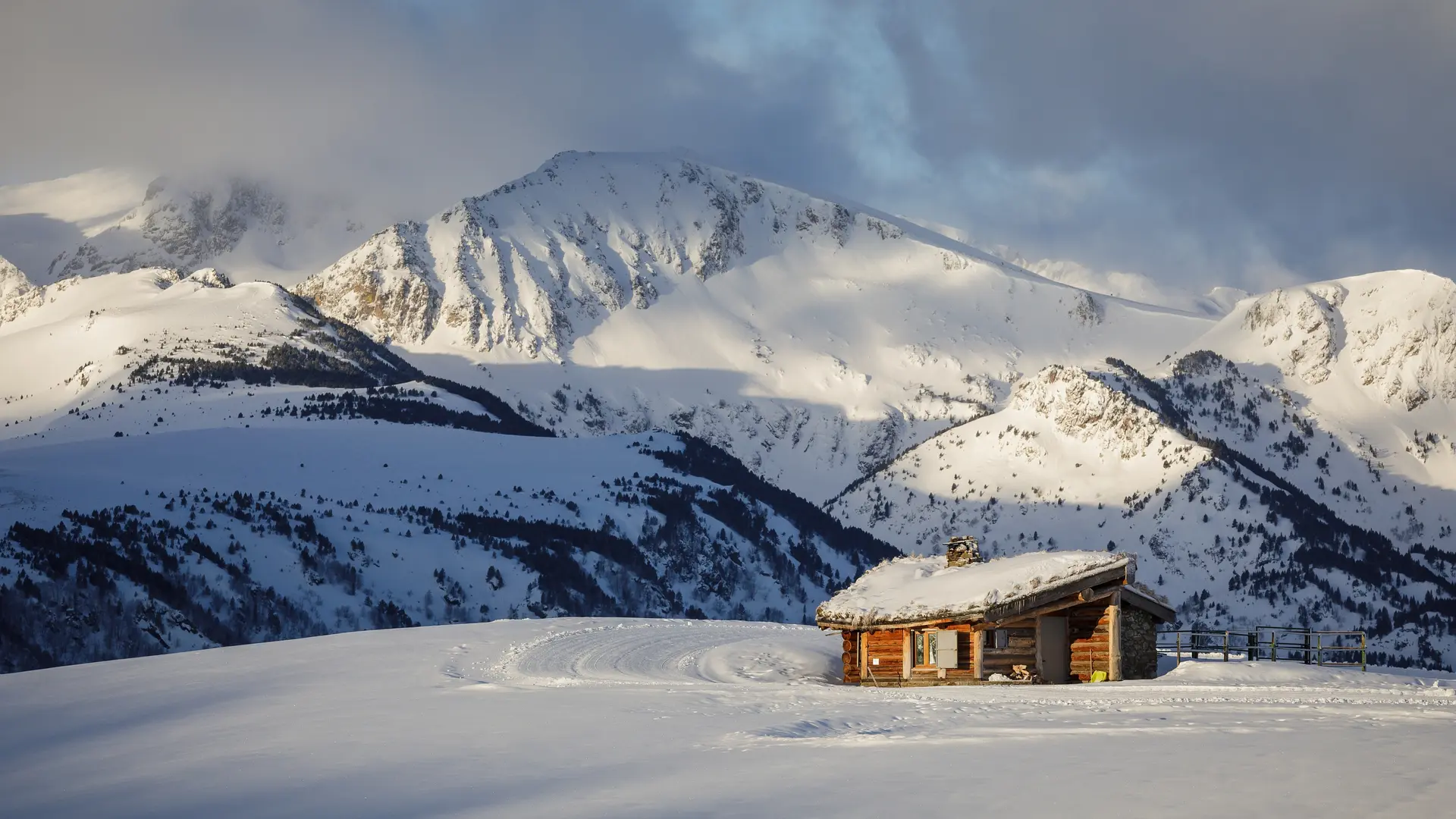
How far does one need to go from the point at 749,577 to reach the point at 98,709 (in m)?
136

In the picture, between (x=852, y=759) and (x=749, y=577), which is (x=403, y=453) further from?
(x=852, y=759)

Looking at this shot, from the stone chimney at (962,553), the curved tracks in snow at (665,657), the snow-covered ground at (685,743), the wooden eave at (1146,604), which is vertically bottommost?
the snow-covered ground at (685,743)

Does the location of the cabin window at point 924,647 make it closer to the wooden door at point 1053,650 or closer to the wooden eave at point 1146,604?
the wooden door at point 1053,650

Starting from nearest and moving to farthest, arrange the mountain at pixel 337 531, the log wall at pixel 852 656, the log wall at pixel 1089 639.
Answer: the log wall at pixel 1089 639, the log wall at pixel 852 656, the mountain at pixel 337 531

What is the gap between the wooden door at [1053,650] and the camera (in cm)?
4484

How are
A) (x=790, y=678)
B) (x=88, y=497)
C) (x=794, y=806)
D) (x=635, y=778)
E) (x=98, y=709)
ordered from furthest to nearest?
(x=88, y=497) < (x=790, y=678) < (x=98, y=709) < (x=635, y=778) < (x=794, y=806)

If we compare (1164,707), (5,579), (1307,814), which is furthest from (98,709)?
(5,579)

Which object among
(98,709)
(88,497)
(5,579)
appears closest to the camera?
(98,709)

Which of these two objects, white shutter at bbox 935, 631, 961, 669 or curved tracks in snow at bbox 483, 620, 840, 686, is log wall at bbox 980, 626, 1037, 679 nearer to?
white shutter at bbox 935, 631, 961, 669

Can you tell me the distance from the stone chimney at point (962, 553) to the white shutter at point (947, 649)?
5.32m

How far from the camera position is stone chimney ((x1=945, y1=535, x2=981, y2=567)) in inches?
1996

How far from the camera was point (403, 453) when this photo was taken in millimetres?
168250

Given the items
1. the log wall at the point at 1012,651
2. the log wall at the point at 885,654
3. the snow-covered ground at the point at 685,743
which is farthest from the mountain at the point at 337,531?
the log wall at the point at 1012,651

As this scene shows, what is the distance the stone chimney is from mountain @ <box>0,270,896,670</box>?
58.5 meters
